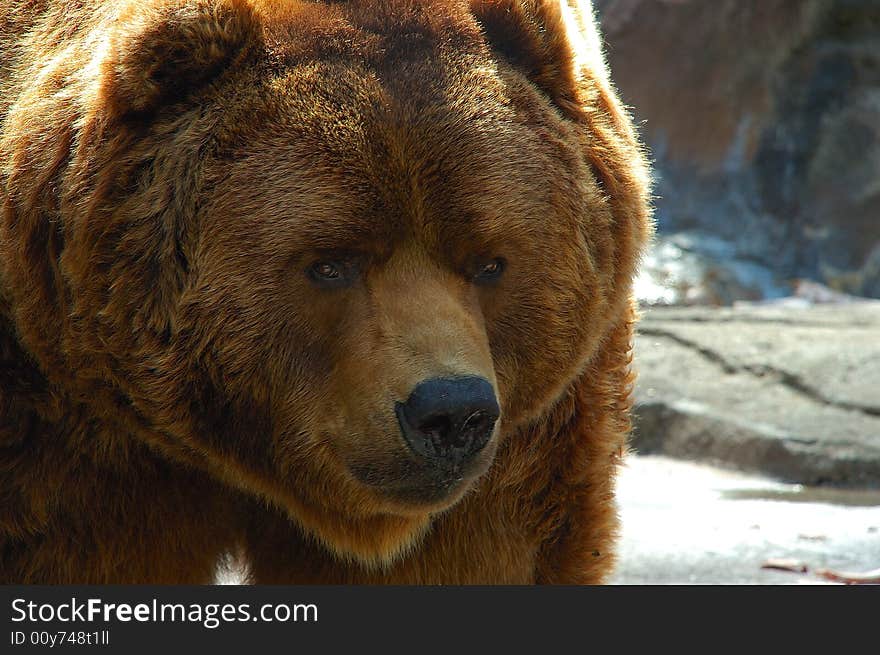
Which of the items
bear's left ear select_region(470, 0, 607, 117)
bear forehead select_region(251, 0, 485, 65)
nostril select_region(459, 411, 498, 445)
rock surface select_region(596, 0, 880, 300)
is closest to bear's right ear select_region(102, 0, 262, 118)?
bear forehead select_region(251, 0, 485, 65)

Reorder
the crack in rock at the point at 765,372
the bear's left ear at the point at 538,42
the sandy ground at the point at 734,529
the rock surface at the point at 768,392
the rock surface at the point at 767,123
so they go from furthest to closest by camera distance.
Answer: the rock surface at the point at 767,123 < the crack in rock at the point at 765,372 < the rock surface at the point at 768,392 < the sandy ground at the point at 734,529 < the bear's left ear at the point at 538,42

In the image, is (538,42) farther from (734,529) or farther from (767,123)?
(767,123)

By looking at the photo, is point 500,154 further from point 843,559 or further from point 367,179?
point 843,559

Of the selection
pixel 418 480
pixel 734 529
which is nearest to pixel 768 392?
pixel 734 529

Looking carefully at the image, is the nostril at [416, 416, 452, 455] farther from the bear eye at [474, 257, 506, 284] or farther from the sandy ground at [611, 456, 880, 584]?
the sandy ground at [611, 456, 880, 584]

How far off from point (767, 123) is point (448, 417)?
35.7 ft

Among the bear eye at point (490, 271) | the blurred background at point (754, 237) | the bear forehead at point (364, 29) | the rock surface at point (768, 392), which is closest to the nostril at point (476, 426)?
the bear eye at point (490, 271)

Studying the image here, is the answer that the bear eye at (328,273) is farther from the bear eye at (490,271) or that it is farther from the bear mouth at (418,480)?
the bear mouth at (418,480)

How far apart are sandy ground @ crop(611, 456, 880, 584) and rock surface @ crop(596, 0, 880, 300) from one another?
5835 mm

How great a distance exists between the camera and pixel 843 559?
5.49 m

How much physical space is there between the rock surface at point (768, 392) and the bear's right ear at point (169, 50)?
15.9 ft

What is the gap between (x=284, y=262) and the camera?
10.4 feet

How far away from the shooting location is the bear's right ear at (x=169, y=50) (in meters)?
3.17

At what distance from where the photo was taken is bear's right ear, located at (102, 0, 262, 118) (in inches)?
125
